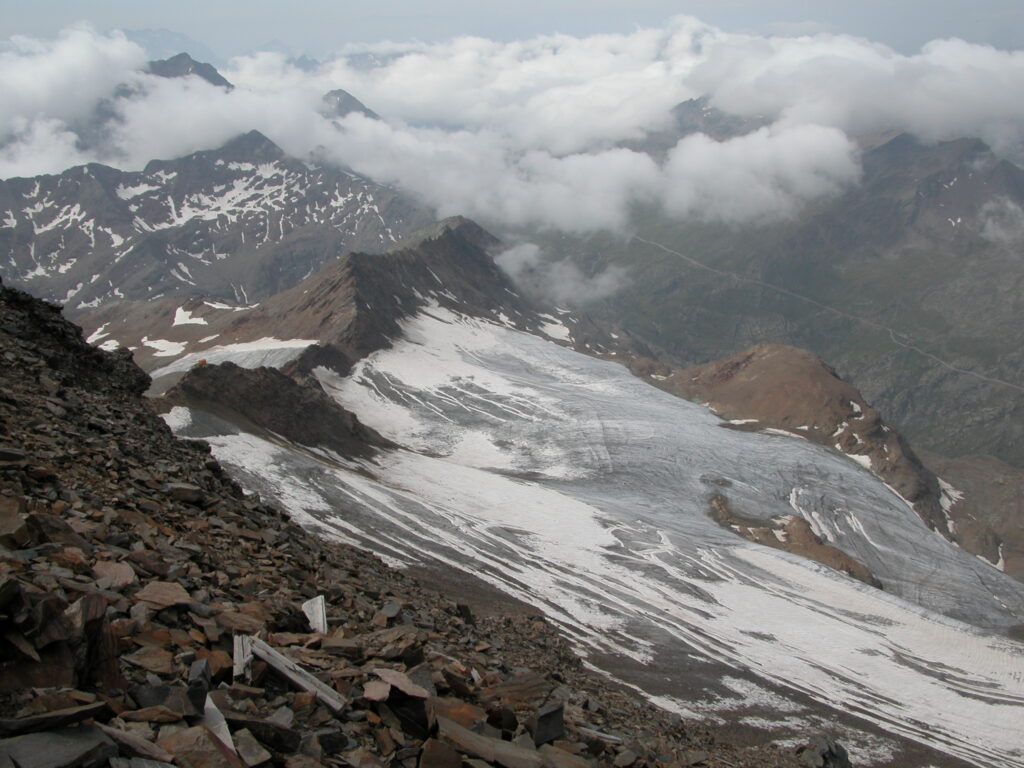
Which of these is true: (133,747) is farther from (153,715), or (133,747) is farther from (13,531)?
(13,531)

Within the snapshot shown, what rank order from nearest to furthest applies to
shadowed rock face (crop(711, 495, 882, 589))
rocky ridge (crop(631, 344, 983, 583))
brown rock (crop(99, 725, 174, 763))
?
brown rock (crop(99, 725, 174, 763)) < shadowed rock face (crop(711, 495, 882, 589)) < rocky ridge (crop(631, 344, 983, 583))

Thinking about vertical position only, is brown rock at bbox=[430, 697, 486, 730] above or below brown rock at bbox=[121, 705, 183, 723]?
below

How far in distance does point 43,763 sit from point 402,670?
6.11 m

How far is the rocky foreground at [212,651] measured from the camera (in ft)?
27.7

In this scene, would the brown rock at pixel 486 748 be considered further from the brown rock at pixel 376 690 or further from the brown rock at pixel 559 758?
the brown rock at pixel 376 690

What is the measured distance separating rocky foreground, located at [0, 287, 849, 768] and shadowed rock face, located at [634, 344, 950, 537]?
138 metres

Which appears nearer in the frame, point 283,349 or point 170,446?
point 170,446

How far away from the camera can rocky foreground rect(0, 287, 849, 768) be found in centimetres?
843

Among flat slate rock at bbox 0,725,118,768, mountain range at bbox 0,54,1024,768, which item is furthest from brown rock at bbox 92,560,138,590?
mountain range at bbox 0,54,1024,768

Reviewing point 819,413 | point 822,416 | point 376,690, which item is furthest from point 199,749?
point 819,413

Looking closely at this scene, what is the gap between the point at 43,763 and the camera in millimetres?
7219

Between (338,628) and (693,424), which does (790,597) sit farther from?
(693,424)

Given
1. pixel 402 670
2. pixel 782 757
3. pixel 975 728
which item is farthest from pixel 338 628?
pixel 975 728

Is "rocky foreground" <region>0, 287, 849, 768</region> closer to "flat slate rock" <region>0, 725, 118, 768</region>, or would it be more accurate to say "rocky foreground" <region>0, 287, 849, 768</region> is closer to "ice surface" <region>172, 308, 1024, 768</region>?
"flat slate rock" <region>0, 725, 118, 768</region>
